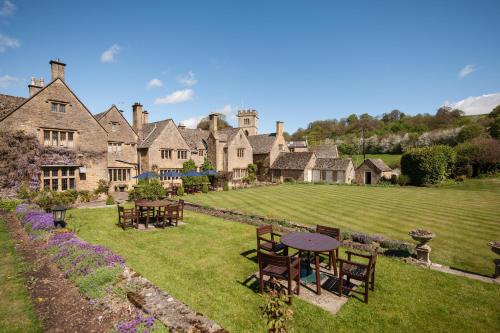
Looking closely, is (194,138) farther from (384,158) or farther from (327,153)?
(384,158)

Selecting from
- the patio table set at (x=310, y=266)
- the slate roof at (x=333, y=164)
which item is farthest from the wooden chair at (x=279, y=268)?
the slate roof at (x=333, y=164)

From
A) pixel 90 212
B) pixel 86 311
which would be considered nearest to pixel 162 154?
pixel 90 212

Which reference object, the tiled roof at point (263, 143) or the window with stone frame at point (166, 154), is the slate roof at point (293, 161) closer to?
the tiled roof at point (263, 143)

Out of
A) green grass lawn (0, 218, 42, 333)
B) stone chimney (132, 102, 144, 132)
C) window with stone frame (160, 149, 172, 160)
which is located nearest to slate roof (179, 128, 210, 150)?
window with stone frame (160, 149, 172, 160)

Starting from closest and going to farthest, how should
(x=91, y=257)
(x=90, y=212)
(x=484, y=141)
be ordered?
(x=91, y=257)
(x=90, y=212)
(x=484, y=141)

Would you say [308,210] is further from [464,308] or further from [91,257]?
[91,257]

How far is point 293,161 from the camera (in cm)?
5000

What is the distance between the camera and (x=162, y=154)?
1377 inches

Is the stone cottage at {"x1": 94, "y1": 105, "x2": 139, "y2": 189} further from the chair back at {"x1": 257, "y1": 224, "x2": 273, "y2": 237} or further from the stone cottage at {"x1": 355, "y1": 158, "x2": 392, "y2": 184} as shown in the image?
the stone cottage at {"x1": 355, "y1": 158, "x2": 392, "y2": 184}

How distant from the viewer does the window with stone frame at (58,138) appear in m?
24.2

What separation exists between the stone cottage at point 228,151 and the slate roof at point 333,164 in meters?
15.1

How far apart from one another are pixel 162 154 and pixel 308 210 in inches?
893

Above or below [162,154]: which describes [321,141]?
above

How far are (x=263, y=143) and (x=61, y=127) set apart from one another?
35.7 metres
